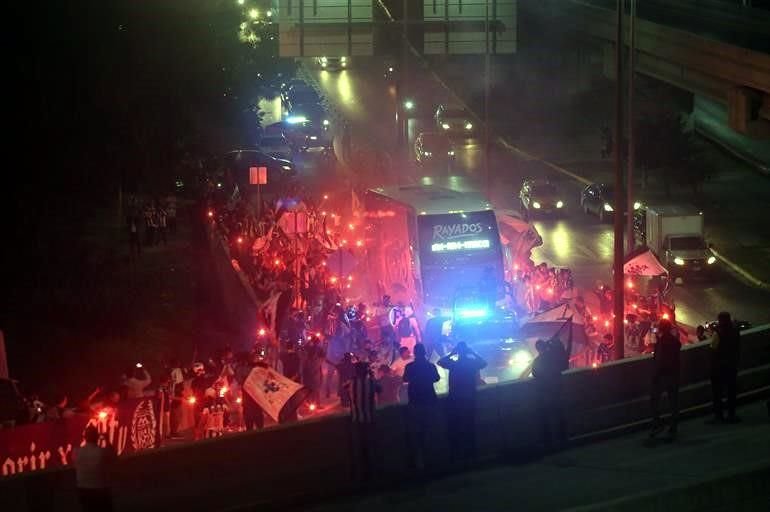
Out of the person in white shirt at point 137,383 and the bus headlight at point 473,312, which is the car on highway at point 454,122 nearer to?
the bus headlight at point 473,312

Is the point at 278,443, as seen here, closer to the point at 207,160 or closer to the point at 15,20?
the point at 15,20

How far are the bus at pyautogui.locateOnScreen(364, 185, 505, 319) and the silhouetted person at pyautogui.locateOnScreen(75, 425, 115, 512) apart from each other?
609 inches

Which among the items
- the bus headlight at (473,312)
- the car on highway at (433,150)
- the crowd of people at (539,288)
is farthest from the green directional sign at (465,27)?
the bus headlight at (473,312)

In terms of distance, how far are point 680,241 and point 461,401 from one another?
23.3m

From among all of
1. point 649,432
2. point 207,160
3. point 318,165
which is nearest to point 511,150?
point 318,165

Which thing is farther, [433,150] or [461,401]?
[433,150]

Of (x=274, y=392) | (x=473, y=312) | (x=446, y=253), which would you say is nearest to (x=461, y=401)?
(x=274, y=392)

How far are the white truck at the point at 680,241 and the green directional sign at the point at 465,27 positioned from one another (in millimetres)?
10005

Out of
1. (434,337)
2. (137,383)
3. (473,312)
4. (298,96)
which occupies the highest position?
(298,96)

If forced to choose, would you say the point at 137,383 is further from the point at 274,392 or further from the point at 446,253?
the point at 446,253

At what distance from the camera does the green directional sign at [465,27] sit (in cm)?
4306

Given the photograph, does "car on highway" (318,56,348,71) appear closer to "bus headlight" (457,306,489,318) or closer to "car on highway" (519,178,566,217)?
"car on highway" (519,178,566,217)

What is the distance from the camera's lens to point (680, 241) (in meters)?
35.9

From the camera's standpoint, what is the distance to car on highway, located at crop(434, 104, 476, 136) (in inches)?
2415
